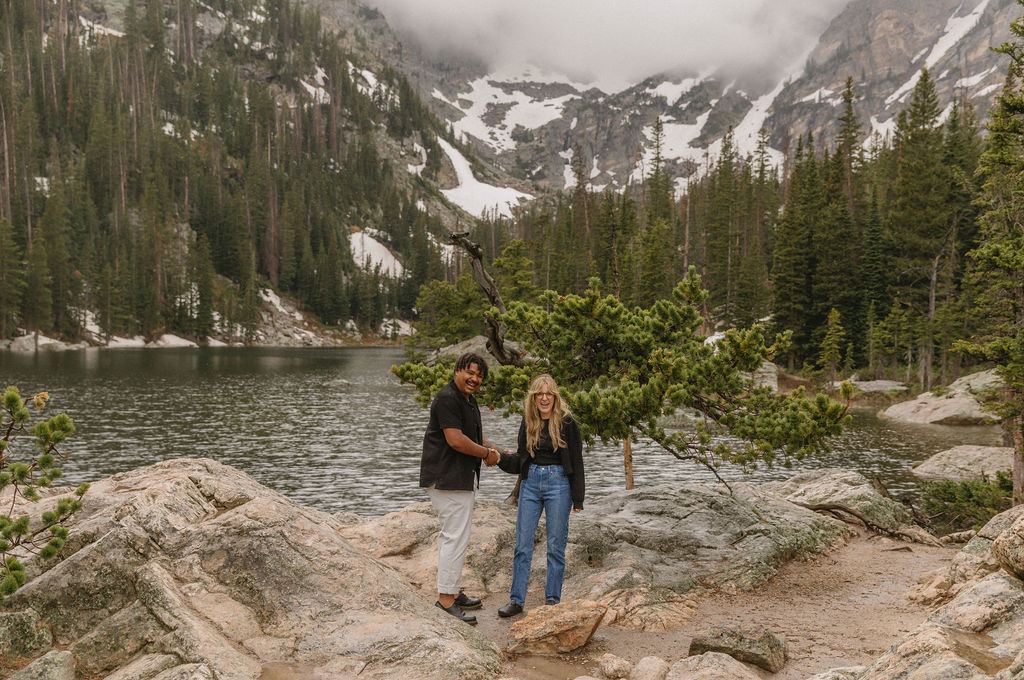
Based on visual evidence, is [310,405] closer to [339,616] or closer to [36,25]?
[339,616]

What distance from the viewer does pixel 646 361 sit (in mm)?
10797

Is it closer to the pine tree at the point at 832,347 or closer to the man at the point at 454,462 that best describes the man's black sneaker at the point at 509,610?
the man at the point at 454,462

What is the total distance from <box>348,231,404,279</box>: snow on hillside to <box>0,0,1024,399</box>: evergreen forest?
3.50 m

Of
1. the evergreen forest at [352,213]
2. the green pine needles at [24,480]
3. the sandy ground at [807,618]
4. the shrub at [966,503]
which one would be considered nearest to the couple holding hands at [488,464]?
the sandy ground at [807,618]

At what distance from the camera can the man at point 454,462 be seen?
262 inches

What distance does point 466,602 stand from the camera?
24.2 feet

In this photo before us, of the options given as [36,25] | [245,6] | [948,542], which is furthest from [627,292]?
[245,6]

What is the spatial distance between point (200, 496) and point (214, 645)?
2.61 m

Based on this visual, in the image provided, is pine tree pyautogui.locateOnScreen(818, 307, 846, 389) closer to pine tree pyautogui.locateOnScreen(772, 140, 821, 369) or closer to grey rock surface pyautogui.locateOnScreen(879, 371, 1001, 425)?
pine tree pyautogui.locateOnScreen(772, 140, 821, 369)

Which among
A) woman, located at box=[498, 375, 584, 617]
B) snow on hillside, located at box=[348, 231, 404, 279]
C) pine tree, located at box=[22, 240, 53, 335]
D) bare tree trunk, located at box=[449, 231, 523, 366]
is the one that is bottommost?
woman, located at box=[498, 375, 584, 617]

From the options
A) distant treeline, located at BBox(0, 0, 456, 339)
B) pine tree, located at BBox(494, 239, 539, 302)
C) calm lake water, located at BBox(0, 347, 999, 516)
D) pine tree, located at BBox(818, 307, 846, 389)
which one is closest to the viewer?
calm lake water, located at BBox(0, 347, 999, 516)

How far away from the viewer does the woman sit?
706cm

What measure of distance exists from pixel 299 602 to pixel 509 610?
2.45 metres

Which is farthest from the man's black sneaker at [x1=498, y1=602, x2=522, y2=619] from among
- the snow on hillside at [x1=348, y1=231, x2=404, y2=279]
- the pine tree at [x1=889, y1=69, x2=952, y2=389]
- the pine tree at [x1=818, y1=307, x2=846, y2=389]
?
the snow on hillside at [x1=348, y1=231, x2=404, y2=279]
